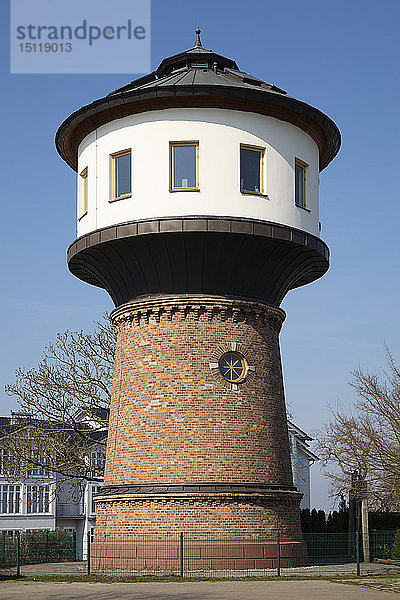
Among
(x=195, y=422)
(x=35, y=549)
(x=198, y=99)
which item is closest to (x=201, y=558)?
(x=195, y=422)

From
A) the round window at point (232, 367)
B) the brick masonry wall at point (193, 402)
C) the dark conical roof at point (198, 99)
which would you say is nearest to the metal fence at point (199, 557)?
the brick masonry wall at point (193, 402)

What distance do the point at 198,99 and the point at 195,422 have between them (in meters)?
7.19

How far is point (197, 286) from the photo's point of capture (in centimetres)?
2053

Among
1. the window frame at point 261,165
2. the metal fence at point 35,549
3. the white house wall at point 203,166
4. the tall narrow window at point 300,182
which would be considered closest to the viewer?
the white house wall at point 203,166

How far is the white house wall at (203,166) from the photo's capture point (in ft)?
66.1

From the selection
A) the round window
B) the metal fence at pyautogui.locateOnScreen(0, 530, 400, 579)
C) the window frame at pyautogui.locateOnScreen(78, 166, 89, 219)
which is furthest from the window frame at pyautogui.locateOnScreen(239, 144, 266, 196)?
the metal fence at pyautogui.locateOnScreen(0, 530, 400, 579)

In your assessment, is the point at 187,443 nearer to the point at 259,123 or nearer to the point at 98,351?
the point at 259,123

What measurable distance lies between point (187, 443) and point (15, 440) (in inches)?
538

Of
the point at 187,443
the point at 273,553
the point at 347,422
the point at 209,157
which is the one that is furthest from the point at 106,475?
the point at 347,422

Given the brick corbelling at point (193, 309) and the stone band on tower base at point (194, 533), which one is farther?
the brick corbelling at point (193, 309)

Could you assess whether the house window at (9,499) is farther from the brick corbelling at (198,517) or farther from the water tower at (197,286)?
the brick corbelling at (198,517)

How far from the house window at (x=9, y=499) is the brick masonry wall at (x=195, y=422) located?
92.5 ft

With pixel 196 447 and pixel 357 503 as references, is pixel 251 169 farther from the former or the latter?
pixel 357 503

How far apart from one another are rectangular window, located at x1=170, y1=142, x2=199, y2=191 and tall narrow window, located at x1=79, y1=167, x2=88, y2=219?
2729 mm
